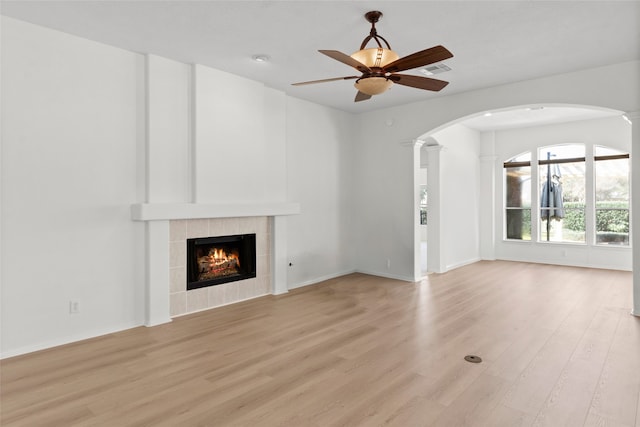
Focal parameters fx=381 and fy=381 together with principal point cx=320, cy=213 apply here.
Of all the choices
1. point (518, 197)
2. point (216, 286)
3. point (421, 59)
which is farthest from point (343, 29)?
point (518, 197)

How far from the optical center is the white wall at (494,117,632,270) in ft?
23.7

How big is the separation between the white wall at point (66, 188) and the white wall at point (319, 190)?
238 centimetres

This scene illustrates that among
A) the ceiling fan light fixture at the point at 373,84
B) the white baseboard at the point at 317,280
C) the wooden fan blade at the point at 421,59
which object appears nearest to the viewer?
the wooden fan blade at the point at 421,59

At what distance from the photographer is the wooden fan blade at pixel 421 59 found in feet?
8.87

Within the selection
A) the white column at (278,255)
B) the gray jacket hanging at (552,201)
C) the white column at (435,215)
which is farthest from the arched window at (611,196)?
the white column at (278,255)

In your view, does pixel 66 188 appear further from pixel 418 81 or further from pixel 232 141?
pixel 418 81

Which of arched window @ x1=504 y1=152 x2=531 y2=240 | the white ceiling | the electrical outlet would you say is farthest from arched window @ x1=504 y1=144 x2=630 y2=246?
A: the electrical outlet

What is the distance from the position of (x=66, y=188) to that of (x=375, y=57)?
3.06m

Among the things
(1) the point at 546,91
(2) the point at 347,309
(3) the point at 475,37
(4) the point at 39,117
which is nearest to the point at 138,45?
(4) the point at 39,117

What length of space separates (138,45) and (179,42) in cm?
45

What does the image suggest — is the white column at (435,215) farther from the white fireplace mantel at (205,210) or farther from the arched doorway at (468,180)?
the white fireplace mantel at (205,210)

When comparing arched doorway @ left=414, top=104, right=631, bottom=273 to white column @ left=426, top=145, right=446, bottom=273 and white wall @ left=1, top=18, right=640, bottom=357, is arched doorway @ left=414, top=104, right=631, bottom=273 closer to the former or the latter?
white column @ left=426, top=145, right=446, bottom=273

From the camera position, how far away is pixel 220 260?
193 inches

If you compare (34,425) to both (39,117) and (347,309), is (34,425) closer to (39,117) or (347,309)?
(39,117)
